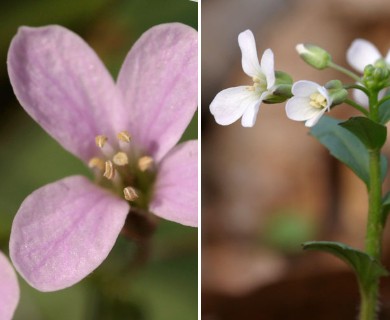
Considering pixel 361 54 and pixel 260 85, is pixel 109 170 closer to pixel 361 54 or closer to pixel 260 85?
pixel 260 85

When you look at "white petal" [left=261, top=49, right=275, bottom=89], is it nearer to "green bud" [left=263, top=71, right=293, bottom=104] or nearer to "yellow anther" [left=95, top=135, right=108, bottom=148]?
"green bud" [left=263, top=71, right=293, bottom=104]

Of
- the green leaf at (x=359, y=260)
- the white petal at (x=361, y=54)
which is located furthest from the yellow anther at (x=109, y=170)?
the white petal at (x=361, y=54)

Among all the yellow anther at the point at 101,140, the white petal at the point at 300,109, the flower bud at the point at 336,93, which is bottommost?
the yellow anther at the point at 101,140

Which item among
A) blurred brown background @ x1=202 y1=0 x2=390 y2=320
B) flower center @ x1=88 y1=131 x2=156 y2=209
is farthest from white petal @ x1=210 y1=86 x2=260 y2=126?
blurred brown background @ x1=202 y1=0 x2=390 y2=320

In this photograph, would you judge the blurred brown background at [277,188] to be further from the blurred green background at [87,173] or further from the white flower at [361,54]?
the white flower at [361,54]

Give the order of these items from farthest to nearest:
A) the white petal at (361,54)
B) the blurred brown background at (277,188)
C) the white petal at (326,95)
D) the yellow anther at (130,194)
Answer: the blurred brown background at (277,188) → the white petal at (361,54) → the yellow anther at (130,194) → the white petal at (326,95)

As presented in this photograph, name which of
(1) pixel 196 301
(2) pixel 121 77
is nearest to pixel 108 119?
(2) pixel 121 77
